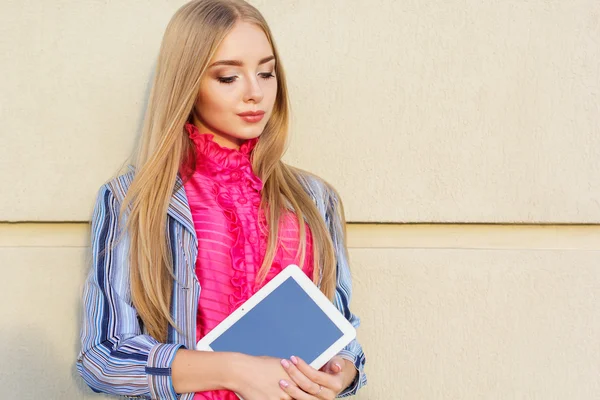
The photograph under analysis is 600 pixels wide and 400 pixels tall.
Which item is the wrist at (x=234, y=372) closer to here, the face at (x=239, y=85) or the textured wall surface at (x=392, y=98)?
the face at (x=239, y=85)

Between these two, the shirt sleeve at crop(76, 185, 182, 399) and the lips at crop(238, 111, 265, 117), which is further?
the lips at crop(238, 111, 265, 117)

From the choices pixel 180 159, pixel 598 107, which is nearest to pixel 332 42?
pixel 180 159

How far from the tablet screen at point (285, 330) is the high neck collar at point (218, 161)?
13.2 inches

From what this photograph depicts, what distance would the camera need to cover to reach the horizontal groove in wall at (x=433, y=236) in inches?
86.9

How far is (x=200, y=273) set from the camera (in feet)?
6.05

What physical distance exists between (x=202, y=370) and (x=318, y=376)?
24cm

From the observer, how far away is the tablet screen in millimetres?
1715

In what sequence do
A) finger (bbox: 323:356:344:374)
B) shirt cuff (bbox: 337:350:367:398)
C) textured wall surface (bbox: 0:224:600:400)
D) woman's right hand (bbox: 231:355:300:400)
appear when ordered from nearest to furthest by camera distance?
1. woman's right hand (bbox: 231:355:300:400)
2. finger (bbox: 323:356:344:374)
3. shirt cuff (bbox: 337:350:367:398)
4. textured wall surface (bbox: 0:224:600:400)

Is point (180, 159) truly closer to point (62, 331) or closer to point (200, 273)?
point (200, 273)

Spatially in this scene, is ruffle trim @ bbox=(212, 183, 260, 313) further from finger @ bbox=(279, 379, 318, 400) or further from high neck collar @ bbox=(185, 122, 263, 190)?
finger @ bbox=(279, 379, 318, 400)

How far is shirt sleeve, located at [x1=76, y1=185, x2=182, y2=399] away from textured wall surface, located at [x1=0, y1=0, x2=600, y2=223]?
38 centimetres

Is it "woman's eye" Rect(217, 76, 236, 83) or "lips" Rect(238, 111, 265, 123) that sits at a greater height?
"woman's eye" Rect(217, 76, 236, 83)

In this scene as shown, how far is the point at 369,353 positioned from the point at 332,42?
2.82 feet

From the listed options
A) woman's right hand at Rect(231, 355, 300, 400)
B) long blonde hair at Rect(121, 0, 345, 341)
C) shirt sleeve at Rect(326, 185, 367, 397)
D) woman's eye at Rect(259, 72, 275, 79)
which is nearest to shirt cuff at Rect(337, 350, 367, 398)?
shirt sleeve at Rect(326, 185, 367, 397)
